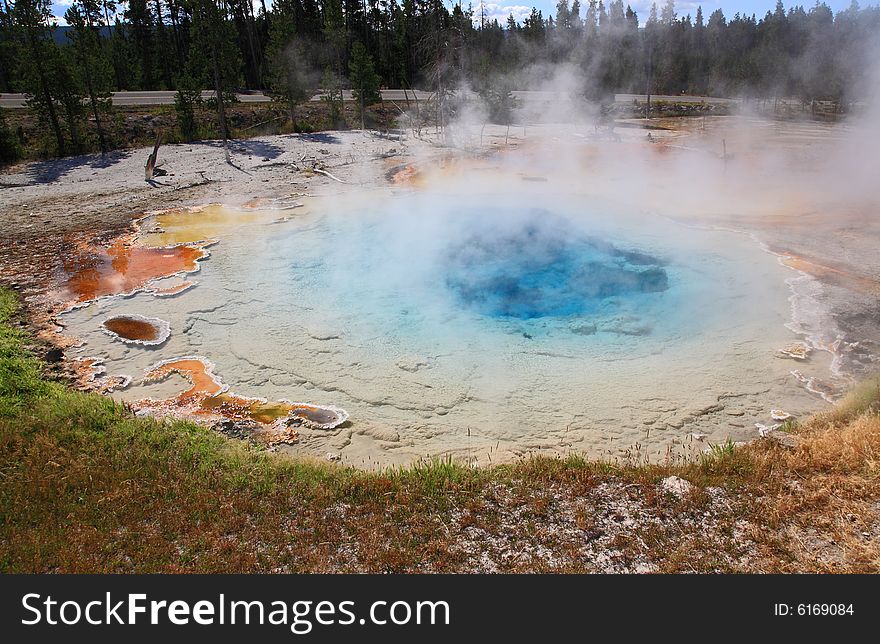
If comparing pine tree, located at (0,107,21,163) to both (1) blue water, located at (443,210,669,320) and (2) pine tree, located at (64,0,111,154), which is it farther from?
(1) blue water, located at (443,210,669,320)

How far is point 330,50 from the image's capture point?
2841 centimetres

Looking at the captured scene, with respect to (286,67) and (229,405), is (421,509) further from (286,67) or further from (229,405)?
(286,67)

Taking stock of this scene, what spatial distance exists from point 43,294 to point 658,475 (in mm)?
8545

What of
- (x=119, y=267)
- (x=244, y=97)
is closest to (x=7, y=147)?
(x=119, y=267)

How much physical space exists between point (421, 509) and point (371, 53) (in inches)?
1332

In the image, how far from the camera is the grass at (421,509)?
359cm

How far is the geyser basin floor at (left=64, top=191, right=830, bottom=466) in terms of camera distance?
18.5 ft

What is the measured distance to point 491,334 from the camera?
7418 mm

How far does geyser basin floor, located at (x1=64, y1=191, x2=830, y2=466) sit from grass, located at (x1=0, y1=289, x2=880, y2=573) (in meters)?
0.77

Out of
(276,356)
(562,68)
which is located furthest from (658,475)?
(562,68)

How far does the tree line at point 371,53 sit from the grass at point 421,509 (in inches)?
620

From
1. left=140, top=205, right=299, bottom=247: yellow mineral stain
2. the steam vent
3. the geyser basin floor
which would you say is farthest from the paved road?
the steam vent

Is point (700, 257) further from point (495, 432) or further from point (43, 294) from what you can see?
point (43, 294)

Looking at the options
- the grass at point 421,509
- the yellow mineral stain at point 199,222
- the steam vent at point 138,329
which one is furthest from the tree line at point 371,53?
the grass at point 421,509
